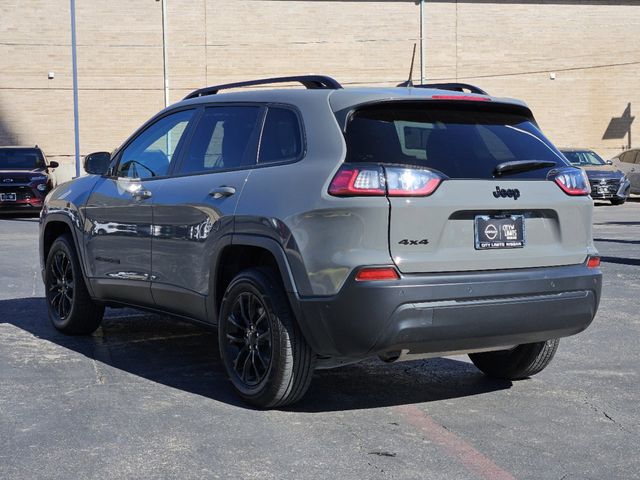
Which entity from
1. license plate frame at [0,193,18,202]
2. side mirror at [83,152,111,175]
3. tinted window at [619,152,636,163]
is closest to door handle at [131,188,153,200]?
side mirror at [83,152,111,175]

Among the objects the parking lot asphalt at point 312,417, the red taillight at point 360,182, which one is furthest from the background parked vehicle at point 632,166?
the red taillight at point 360,182

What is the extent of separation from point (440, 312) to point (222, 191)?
62.6 inches

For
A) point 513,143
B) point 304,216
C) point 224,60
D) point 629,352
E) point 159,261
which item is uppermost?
point 224,60

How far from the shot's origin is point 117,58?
39.2m

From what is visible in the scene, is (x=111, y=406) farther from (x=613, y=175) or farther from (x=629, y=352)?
(x=613, y=175)

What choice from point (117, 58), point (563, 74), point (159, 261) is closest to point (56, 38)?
point (117, 58)

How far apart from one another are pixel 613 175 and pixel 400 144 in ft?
85.1

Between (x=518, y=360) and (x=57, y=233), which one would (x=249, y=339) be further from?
(x=57, y=233)

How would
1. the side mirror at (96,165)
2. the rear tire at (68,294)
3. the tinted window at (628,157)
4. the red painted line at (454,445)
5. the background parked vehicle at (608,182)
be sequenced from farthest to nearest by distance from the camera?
1. the tinted window at (628,157)
2. the background parked vehicle at (608,182)
3. the rear tire at (68,294)
4. the side mirror at (96,165)
5. the red painted line at (454,445)

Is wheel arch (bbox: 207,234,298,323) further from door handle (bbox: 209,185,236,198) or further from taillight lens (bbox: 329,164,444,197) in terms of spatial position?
taillight lens (bbox: 329,164,444,197)

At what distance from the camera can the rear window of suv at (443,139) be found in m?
Answer: 5.29

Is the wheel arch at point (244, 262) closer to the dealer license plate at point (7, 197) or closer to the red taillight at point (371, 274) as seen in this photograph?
the red taillight at point (371, 274)

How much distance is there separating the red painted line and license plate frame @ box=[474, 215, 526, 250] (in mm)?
968

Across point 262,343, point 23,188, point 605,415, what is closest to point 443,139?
point 262,343
